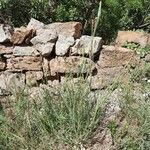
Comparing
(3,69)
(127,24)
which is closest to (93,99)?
(3,69)

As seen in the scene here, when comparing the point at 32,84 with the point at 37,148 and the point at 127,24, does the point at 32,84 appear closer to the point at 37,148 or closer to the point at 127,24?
the point at 37,148

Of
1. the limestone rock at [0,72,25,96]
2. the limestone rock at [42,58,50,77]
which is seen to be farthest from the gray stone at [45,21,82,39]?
the limestone rock at [0,72,25,96]

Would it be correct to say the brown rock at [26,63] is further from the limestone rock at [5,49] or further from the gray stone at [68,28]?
the gray stone at [68,28]

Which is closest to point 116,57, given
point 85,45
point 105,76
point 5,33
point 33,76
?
point 105,76

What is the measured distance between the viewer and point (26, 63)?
5.06 meters

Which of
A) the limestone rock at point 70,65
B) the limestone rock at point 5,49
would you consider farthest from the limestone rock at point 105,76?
the limestone rock at point 5,49

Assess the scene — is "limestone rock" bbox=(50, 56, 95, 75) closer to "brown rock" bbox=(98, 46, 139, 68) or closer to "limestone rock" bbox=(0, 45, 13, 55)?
"brown rock" bbox=(98, 46, 139, 68)

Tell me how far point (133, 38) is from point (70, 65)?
82 cm

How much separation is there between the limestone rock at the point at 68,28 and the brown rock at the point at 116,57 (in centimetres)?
37

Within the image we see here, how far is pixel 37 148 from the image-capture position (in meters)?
3.98

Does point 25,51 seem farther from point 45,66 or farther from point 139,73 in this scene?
point 139,73

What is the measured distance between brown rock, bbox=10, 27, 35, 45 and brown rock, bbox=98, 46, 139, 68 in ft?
2.67

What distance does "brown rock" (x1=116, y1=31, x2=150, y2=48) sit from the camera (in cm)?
511

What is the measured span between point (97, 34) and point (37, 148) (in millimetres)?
2118
